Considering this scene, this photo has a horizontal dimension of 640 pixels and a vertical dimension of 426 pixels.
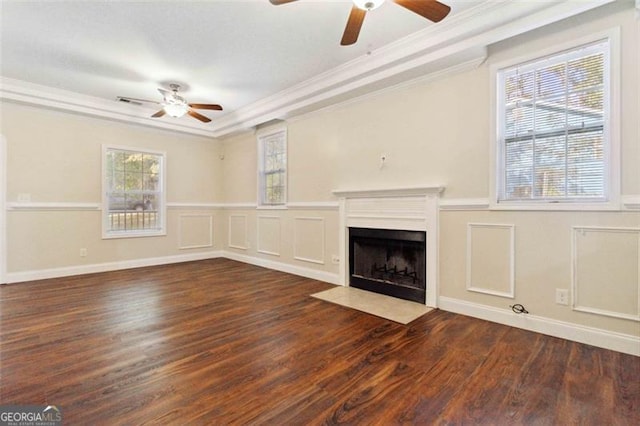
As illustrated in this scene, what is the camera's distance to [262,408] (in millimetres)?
1697

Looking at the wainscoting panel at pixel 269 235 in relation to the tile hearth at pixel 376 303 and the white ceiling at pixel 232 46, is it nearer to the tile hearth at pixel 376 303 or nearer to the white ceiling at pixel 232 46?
the tile hearth at pixel 376 303

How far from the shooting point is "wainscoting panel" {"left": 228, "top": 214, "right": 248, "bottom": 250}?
6.26 metres

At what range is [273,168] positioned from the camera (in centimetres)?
572

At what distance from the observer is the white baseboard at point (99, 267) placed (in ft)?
14.9

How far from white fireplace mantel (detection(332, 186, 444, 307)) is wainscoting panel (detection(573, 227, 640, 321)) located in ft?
4.02

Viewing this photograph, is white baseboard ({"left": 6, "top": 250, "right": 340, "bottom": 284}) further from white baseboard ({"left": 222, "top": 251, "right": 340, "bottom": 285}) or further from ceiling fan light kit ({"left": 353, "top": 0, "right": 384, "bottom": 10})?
ceiling fan light kit ({"left": 353, "top": 0, "right": 384, "bottom": 10})

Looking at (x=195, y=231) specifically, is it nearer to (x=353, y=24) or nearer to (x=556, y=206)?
(x=353, y=24)

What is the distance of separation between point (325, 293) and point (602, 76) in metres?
3.41

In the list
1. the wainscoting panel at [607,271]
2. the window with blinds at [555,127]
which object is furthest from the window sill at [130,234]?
the wainscoting panel at [607,271]

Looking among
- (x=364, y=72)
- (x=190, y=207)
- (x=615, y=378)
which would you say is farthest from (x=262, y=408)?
(x=190, y=207)

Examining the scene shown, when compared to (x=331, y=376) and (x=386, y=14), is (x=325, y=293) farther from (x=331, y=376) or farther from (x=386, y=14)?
(x=386, y=14)

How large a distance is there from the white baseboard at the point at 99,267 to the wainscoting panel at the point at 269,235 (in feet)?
5.15

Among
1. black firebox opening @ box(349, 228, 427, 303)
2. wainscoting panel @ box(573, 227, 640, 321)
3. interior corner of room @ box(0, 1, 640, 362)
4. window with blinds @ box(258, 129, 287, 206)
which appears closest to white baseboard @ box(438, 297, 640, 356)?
interior corner of room @ box(0, 1, 640, 362)

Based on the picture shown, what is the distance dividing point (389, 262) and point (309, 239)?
55.9 inches
